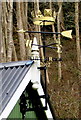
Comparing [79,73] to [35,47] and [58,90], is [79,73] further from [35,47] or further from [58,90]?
[35,47]

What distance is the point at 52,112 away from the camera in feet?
13.2

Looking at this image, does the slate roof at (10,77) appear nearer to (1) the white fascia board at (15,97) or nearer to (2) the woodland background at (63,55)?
(1) the white fascia board at (15,97)

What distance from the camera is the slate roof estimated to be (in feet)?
9.66

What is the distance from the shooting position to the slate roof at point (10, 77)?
295cm

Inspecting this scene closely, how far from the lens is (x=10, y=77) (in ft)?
10.7

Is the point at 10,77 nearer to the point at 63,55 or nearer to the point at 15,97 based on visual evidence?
the point at 15,97

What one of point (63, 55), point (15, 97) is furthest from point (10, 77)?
point (63, 55)

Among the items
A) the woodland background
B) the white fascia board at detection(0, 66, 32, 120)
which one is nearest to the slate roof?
the white fascia board at detection(0, 66, 32, 120)

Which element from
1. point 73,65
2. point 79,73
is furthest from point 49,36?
point 79,73

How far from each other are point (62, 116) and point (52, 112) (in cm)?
875

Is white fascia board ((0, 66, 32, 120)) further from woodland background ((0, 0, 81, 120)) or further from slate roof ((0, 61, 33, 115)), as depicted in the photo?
woodland background ((0, 0, 81, 120))

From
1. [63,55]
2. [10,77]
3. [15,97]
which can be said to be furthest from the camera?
[63,55]

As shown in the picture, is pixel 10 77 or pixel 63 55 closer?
pixel 10 77

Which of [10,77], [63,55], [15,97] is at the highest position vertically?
[10,77]
